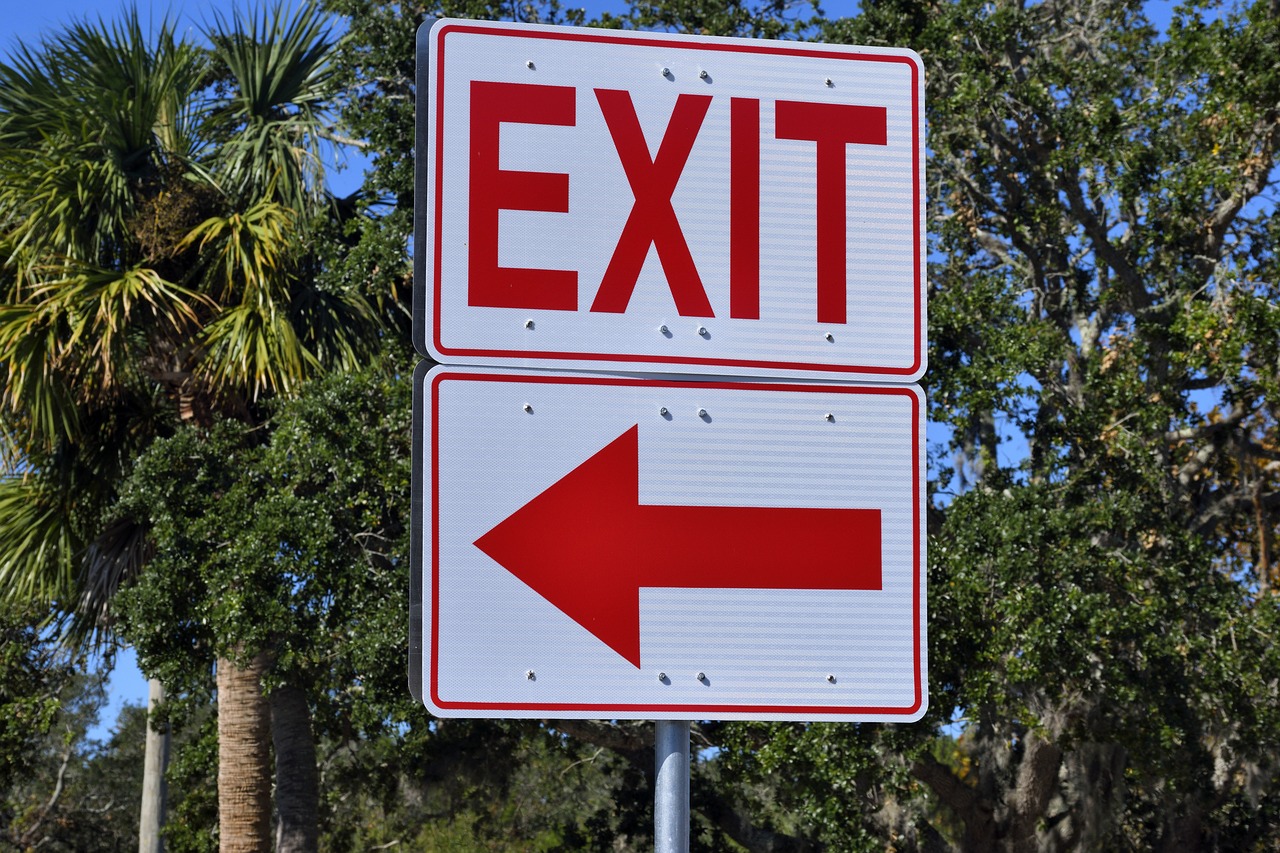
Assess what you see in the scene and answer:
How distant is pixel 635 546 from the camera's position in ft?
6.48

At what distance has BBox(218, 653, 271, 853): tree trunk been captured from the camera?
493 inches

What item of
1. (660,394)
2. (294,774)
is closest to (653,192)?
(660,394)

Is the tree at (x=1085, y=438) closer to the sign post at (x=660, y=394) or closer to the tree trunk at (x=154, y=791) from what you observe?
the tree trunk at (x=154, y=791)

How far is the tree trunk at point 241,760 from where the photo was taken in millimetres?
12516

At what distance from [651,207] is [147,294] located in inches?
401

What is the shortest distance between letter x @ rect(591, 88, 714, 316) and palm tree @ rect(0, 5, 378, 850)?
9.97m

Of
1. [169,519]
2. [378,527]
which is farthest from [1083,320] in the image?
[169,519]

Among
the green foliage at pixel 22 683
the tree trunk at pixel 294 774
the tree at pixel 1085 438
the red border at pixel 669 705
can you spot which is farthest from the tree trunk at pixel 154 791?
the red border at pixel 669 705

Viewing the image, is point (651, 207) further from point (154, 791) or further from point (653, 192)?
point (154, 791)

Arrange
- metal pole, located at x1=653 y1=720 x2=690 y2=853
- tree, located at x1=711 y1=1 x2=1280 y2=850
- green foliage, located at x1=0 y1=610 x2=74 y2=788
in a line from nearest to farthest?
1. metal pole, located at x1=653 y1=720 x2=690 y2=853
2. tree, located at x1=711 y1=1 x2=1280 y2=850
3. green foliage, located at x1=0 y1=610 x2=74 y2=788

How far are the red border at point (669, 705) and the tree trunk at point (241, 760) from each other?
11.1m

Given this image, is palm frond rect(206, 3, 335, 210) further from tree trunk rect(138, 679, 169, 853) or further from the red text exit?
the red text exit

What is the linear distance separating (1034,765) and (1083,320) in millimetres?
4275

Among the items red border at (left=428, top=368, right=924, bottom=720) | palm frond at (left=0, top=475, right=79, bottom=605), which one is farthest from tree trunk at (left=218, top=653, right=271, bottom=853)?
red border at (left=428, top=368, right=924, bottom=720)
